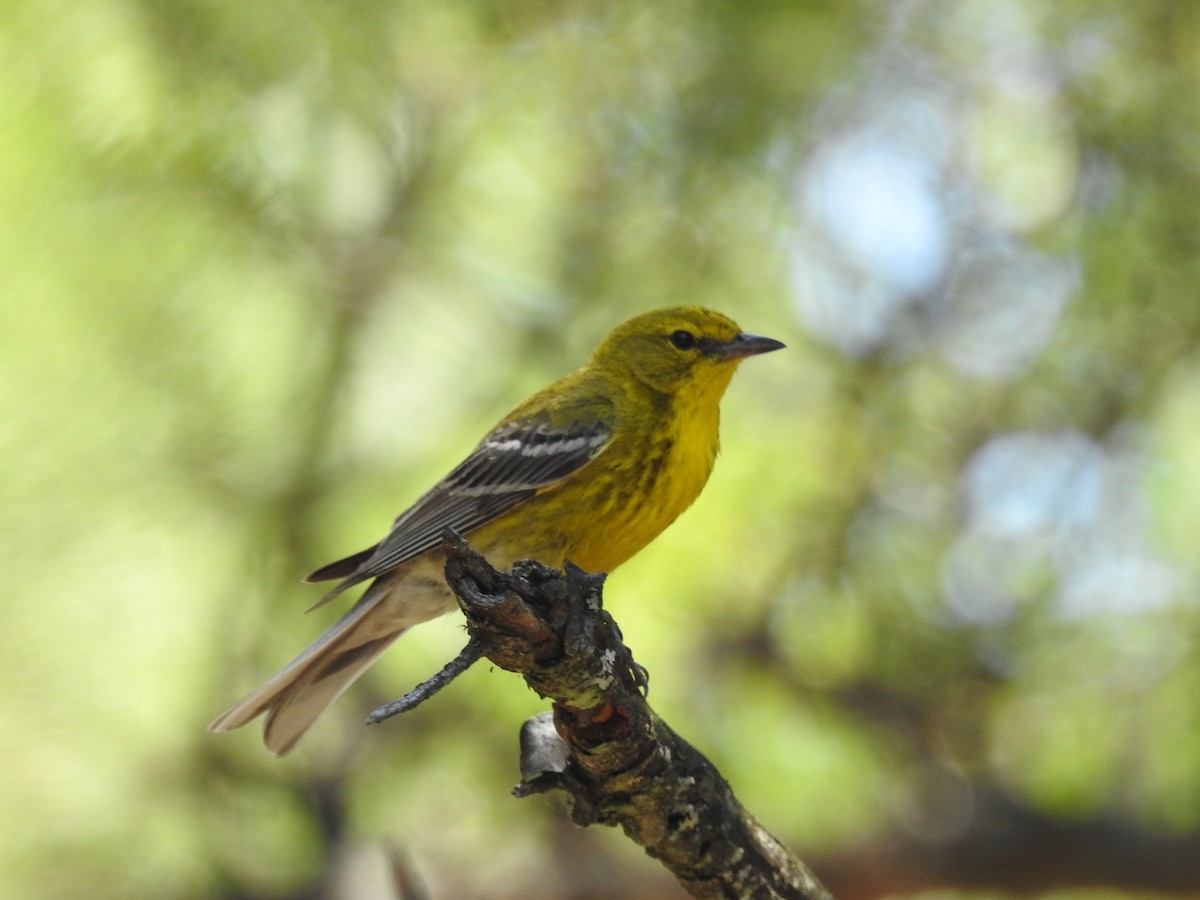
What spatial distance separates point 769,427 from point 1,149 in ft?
7.23

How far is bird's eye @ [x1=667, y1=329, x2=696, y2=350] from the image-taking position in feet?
12.2

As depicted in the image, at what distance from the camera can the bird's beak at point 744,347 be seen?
142 inches

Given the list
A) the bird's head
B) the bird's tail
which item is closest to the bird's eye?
the bird's head

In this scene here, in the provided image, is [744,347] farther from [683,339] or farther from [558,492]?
[558,492]

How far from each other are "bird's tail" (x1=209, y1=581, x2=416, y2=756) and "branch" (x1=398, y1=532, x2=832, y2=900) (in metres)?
0.93

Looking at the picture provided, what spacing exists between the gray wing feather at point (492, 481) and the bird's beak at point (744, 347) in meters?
0.44

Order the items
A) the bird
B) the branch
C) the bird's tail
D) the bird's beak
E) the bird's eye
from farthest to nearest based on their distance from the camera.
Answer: the bird's eye → the bird's beak → the bird → the bird's tail → the branch

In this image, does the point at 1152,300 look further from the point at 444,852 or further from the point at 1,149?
the point at 1,149

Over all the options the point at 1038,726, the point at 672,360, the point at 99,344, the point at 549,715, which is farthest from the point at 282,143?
the point at 1038,726

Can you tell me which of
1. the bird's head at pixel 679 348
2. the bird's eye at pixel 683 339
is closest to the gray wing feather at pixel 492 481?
the bird's head at pixel 679 348

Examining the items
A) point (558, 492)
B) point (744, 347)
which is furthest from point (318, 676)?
point (744, 347)

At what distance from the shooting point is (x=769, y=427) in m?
3.96

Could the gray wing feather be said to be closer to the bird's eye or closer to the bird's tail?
the bird's tail

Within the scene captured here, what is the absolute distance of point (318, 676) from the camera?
3.42m
